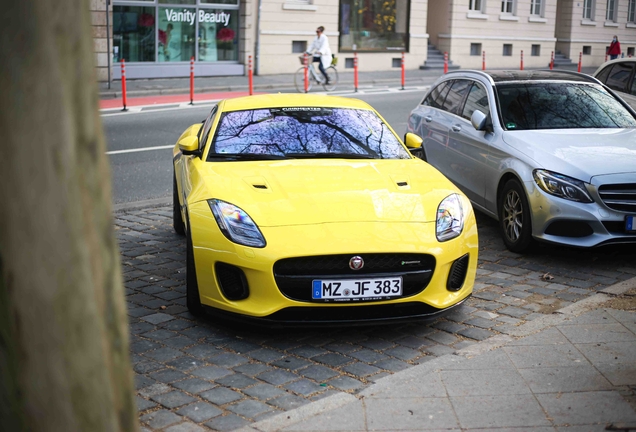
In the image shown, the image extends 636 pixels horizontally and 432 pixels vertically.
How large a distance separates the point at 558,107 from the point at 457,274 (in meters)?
3.48

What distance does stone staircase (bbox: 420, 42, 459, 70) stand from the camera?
110 feet

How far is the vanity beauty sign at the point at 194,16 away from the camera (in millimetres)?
25516

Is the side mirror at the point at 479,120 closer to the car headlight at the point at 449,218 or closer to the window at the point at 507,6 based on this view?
the car headlight at the point at 449,218

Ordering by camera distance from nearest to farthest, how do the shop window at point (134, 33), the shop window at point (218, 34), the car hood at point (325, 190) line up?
the car hood at point (325, 190) → the shop window at point (134, 33) → the shop window at point (218, 34)

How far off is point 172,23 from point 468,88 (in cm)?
1818

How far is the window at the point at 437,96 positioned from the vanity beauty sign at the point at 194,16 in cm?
1706

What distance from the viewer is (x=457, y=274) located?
5.46m

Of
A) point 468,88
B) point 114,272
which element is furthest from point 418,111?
point 114,272

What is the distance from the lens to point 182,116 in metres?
17.3

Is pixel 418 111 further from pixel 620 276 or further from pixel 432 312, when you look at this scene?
pixel 432 312

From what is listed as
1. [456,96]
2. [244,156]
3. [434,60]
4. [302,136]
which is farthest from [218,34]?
[244,156]

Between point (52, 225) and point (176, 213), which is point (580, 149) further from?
point (52, 225)

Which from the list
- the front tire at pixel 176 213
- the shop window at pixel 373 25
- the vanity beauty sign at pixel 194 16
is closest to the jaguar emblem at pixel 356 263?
the front tire at pixel 176 213

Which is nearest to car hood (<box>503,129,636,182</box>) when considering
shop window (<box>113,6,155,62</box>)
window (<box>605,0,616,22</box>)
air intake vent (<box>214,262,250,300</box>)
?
air intake vent (<box>214,262,250,300</box>)
